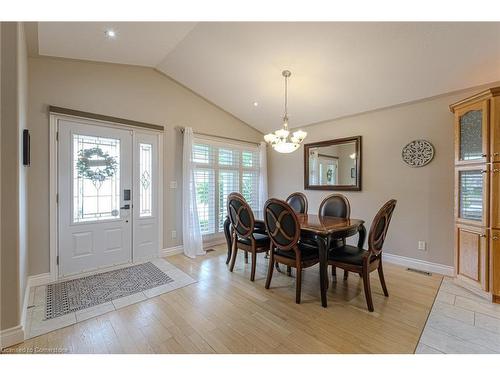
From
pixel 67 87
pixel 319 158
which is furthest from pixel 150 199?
pixel 319 158

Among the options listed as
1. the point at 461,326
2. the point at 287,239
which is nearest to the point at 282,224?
the point at 287,239

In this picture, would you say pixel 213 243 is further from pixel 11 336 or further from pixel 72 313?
pixel 11 336

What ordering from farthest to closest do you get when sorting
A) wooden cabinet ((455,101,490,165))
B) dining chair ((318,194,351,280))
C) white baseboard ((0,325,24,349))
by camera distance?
dining chair ((318,194,351,280)), wooden cabinet ((455,101,490,165)), white baseboard ((0,325,24,349))

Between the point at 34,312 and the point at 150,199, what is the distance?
1.91 metres

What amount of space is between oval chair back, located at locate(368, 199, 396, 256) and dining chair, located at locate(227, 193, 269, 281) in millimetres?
1250

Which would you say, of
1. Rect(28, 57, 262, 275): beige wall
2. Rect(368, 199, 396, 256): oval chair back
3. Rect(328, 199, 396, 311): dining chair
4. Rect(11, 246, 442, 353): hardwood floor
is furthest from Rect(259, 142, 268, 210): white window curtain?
Rect(368, 199, 396, 256): oval chair back

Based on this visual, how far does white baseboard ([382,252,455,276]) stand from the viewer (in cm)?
308

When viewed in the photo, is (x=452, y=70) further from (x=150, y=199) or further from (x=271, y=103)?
(x=150, y=199)

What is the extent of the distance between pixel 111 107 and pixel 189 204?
6.18 ft

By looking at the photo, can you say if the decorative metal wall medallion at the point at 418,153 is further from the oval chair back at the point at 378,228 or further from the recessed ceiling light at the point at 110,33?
the recessed ceiling light at the point at 110,33

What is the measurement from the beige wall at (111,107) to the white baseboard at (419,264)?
11.5 ft

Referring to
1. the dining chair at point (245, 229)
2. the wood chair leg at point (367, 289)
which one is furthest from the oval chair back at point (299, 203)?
the wood chair leg at point (367, 289)

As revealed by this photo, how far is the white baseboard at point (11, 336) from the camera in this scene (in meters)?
1.69

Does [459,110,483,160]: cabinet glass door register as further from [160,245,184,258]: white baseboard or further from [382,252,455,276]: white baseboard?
[160,245,184,258]: white baseboard
